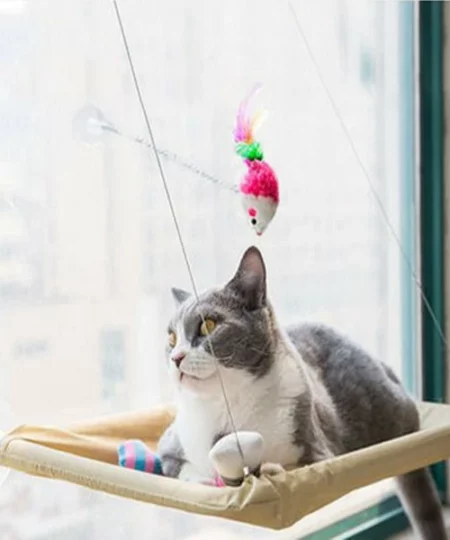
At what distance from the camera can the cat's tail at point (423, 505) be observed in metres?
1.37

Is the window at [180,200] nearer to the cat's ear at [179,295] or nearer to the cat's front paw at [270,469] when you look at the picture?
the cat's ear at [179,295]

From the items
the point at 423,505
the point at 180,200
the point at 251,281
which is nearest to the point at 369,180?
the point at 180,200

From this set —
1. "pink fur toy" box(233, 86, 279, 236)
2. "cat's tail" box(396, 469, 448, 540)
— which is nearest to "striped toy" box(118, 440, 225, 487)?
"pink fur toy" box(233, 86, 279, 236)

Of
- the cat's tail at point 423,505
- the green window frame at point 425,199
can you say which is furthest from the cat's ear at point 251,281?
the green window frame at point 425,199

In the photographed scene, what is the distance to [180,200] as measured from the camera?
1.41 metres

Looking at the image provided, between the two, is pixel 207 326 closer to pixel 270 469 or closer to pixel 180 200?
pixel 270 469

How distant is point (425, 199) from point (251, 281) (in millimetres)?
899

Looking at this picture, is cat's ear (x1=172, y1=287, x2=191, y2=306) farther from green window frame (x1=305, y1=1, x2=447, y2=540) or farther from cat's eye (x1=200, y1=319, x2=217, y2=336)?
green window frame (x1=305, y1=1, x2=447, y2=540)

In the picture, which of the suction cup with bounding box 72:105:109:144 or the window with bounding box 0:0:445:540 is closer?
the suction cup with bounding box 72:105:109:144

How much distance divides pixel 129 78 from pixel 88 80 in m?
0.07

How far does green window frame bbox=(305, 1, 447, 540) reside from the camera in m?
1.82

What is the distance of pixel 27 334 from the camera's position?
122 cm

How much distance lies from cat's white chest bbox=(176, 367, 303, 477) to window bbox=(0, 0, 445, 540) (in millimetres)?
303

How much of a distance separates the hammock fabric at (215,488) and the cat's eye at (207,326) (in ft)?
0.58
